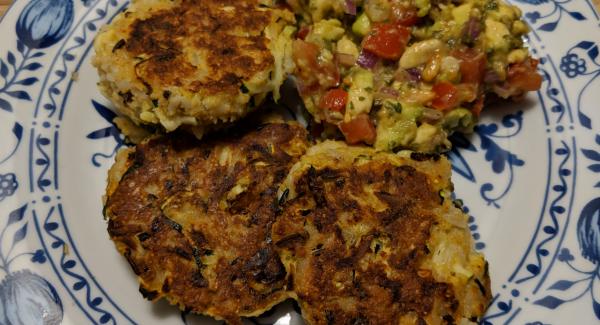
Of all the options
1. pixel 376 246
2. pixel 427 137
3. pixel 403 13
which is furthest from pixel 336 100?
pixel 376 246

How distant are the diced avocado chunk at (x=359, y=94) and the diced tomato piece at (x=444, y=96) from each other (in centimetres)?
37

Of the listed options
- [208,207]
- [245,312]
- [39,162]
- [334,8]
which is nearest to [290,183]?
[208,207]

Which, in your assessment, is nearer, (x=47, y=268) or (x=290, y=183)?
(x=290, y=183)

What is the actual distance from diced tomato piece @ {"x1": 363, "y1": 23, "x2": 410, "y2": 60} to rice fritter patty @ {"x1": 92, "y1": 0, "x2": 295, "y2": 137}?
46 cm

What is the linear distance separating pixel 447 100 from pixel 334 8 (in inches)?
33.3

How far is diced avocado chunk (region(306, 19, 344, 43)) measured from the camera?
10.4 feet

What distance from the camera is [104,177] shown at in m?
3.21

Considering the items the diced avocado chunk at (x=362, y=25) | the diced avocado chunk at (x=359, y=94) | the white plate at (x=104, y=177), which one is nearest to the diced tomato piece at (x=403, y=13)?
the diced avocado chunk at (x=362, y=25)

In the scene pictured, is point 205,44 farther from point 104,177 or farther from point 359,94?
point 104,177

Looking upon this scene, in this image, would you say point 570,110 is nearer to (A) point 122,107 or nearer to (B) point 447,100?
(B) point 447,100

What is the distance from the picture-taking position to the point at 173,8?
311cm

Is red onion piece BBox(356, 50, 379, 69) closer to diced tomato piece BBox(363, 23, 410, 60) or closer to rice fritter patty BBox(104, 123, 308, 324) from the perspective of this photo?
diced tomato piece BBox(363, 23, 410, 60)

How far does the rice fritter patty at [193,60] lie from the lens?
→ 109 inches

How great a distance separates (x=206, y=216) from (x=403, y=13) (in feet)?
5.32
